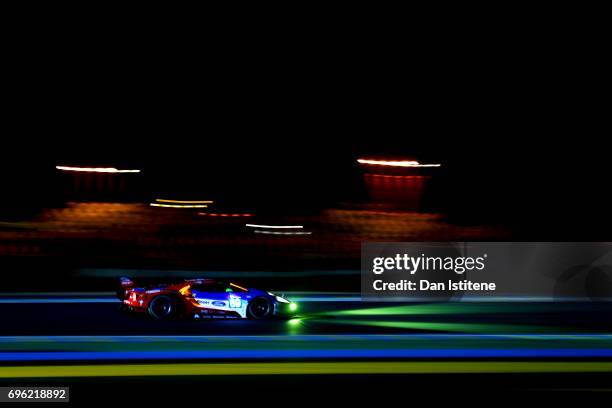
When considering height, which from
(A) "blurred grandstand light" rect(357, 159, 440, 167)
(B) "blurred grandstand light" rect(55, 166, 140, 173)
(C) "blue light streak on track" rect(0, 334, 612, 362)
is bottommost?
(C) "blue light streak on track" rect(0, 334, 612, 362)

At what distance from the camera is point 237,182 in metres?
40.9

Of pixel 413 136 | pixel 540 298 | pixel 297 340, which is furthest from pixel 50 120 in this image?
pixel 297 340

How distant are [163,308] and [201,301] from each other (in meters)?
0.60

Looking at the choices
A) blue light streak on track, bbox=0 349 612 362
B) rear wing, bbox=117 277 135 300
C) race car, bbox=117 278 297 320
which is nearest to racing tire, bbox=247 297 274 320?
race car, bbox=117 278 297 320

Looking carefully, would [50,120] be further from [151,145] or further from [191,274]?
[191,274]

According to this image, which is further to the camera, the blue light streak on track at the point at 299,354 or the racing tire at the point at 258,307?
the racing tire at the point at 258,307

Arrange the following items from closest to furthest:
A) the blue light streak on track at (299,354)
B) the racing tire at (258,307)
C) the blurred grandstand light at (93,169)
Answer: the blue light streak on track at (299,354) → the racing tire at (258,307) → the blurred grandstand light at (93,169)

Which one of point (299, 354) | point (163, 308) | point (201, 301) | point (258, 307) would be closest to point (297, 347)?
point (299, 354)

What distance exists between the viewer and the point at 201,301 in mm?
13555

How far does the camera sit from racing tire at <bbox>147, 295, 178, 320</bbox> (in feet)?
44.0

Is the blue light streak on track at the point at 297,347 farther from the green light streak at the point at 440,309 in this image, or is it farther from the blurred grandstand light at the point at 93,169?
the blurred grandstand light at the point at 93,169

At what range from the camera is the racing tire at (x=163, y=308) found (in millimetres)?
13406

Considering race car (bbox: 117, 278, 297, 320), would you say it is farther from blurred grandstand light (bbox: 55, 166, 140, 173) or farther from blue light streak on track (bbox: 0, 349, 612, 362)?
blurred grandstand light (bbox: 55, 166, 140, 173)

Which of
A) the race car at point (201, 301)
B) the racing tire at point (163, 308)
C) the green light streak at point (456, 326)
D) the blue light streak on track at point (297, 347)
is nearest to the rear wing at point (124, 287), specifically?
the race car at point (201, 301)
